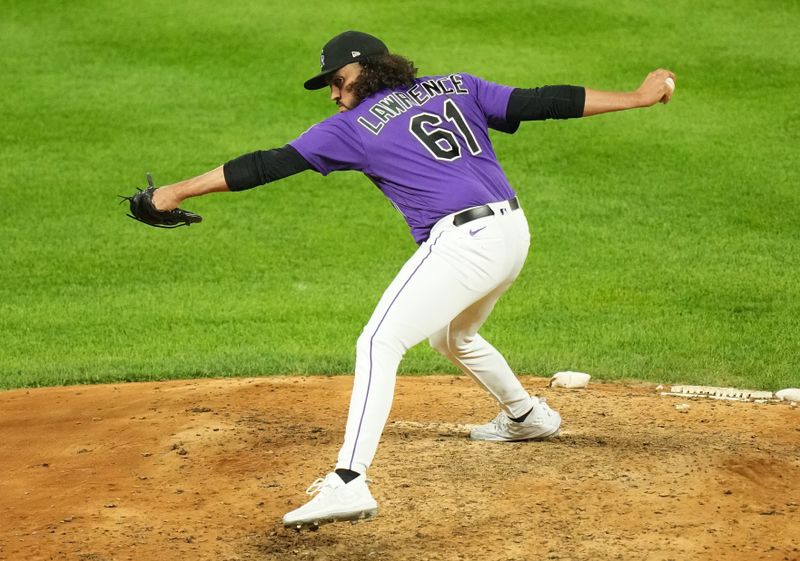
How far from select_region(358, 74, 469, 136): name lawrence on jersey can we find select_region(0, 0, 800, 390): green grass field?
3009 mm

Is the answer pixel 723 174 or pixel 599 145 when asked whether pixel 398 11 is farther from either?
pixel 723 174

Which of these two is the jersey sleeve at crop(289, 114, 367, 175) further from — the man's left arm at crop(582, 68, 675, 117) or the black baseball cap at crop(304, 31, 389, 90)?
the man's left arm at crop(582, 68, 675, 117)

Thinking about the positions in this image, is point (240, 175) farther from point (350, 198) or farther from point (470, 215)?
point (350, 198)

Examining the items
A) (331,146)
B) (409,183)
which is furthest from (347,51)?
(409,183)

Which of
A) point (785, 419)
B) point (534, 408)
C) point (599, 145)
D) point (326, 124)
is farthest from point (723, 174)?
point (326, 124)

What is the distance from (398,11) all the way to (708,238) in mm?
7504

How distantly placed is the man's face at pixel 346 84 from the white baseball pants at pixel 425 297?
699 mm

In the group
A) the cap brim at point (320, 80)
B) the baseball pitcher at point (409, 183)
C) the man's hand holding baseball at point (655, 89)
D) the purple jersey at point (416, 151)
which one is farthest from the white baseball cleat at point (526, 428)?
Answer: the cap brim at point (320, 80)

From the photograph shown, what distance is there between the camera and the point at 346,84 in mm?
5332

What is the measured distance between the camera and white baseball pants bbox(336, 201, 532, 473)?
15.9 feet

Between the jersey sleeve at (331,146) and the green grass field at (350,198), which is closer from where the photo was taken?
the jersey sleeve at (331,146)

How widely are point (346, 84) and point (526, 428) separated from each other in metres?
1.91

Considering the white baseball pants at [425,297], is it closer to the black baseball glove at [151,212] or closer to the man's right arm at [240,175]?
the man's right arm at [240,175]

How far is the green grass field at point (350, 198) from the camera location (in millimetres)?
8516
